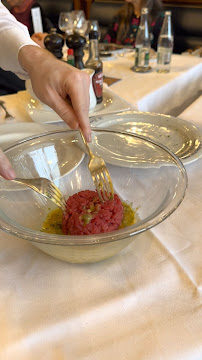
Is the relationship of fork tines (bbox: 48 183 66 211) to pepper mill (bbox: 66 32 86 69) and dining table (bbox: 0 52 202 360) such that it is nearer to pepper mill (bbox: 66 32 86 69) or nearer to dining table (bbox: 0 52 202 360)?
dining table (bbox: 0 52 202 360)

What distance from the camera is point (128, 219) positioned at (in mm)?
451

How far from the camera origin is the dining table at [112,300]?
328 millimetres

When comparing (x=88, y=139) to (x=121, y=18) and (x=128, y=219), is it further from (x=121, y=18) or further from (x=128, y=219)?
(x=121, y=18)

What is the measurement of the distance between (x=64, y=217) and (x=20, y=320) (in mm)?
147

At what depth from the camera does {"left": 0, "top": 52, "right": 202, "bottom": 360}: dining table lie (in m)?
0.33

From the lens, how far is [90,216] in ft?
1.34

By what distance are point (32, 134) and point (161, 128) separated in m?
0.32

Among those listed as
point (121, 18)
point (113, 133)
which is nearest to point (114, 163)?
point (113, 133)

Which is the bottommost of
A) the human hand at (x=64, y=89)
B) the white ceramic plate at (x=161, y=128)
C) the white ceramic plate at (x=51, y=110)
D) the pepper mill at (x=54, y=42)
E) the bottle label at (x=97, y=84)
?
the white ceramic plate at (x=51, y=110)

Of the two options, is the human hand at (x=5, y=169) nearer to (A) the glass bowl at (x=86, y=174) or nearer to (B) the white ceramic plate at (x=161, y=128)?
(A) the glass bowl at (x=86, y=174)

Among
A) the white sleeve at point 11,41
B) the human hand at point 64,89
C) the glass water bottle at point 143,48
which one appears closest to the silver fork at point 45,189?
the human hand at point 64,89

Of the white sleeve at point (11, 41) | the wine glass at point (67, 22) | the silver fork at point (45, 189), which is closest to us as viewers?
the silver fork at point (45, 189)

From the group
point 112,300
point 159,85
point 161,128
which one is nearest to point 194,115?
point 161,128

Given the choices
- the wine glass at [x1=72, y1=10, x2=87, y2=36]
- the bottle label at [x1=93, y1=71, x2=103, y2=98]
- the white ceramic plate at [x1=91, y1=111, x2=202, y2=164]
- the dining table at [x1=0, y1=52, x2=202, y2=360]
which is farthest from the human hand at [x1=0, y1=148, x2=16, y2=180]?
the wine glass at [x1=72, y1=10, x2=87, y2=36]
